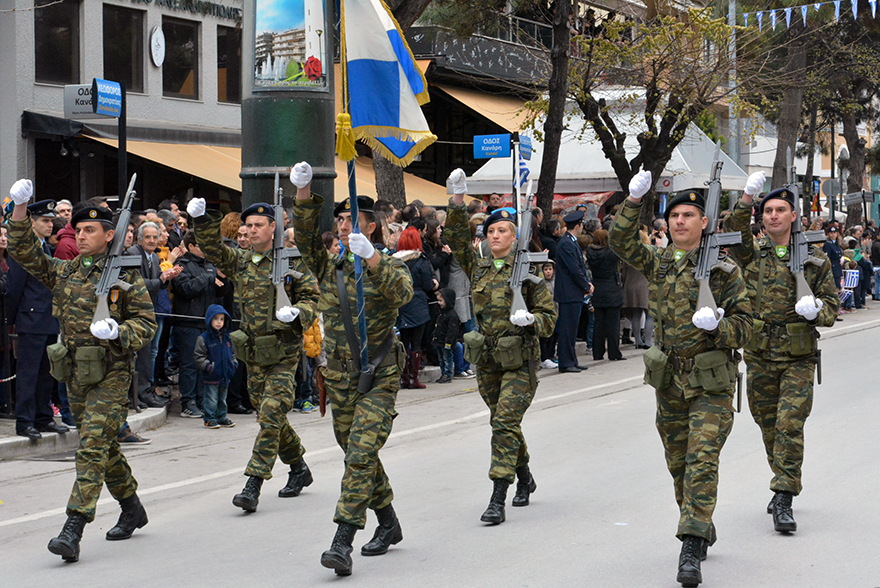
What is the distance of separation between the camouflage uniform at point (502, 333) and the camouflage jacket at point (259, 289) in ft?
3.72

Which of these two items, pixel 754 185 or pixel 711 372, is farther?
pixel 754 185

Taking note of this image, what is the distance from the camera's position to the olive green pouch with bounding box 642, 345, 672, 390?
5.62m

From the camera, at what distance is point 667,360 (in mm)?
5637

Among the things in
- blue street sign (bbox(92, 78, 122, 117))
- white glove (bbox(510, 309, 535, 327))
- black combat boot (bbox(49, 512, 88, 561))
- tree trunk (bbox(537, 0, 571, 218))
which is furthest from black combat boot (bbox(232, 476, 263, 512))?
tree trunk (bbox(537, 0, 571, 218))

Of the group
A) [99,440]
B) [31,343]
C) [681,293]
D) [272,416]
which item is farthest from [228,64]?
[681,293]

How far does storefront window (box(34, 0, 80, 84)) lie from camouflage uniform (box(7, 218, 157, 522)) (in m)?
13.9

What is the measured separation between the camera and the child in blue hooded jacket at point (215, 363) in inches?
392

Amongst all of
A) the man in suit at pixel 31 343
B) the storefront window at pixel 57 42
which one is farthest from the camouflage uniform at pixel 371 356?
the storefront window at pixel 57 42

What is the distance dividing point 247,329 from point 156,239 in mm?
3274

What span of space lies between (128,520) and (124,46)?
15922 millimetres

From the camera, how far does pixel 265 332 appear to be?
730 centimetres

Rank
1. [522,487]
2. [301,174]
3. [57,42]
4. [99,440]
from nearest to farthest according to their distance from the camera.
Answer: [301,174], [99,440], [522,487], [57,42]

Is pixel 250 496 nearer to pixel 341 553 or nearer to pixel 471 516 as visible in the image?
pixel 471 516

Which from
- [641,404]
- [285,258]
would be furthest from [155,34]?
[285,258]
